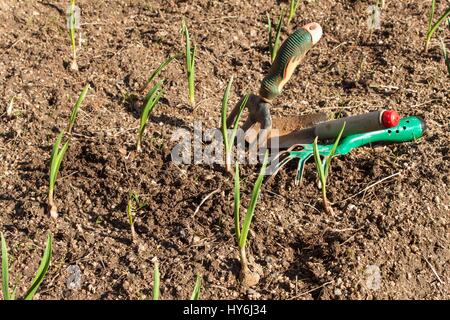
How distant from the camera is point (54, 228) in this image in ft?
8.91

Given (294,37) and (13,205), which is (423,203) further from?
(13,205)

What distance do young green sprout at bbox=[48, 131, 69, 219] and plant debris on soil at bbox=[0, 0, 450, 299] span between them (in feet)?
0.13

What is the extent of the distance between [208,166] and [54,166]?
0.68 m

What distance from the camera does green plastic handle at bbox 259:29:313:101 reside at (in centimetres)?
264

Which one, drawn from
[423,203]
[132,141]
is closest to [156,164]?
[132,141]

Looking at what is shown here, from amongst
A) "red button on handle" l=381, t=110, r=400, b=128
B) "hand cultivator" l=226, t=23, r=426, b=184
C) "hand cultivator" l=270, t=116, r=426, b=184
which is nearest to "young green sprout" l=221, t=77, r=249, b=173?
"hand cultivator" l=226, t=23, r=426, b=184

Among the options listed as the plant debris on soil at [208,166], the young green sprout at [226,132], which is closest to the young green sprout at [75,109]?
the plant debris on soil at [208,166]

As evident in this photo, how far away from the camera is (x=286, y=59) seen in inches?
106

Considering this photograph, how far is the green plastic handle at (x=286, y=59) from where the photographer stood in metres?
2.64

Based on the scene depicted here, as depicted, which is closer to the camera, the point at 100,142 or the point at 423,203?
the point at 423,203

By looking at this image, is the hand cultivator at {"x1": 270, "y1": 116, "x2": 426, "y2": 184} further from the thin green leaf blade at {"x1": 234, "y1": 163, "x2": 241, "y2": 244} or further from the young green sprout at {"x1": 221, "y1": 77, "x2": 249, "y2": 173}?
the thin green leaf blade at {"x1": 234, "y1": 163, "x2": 241, "y2": 244}

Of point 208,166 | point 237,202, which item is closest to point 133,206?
point 208,166

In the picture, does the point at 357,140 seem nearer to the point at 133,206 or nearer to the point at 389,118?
the point at 389,118

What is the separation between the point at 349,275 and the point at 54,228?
1.14 metres
